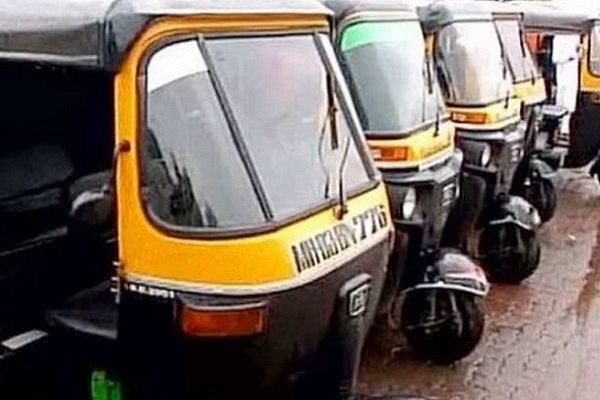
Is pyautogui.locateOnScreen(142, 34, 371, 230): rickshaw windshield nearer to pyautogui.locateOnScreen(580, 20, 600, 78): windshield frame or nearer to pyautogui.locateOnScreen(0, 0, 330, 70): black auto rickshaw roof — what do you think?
pyautogui.locateOnScreen(0, 0, 330, 70): black auto rickshaw roof

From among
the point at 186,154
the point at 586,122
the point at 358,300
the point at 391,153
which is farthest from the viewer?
the point at 586,122

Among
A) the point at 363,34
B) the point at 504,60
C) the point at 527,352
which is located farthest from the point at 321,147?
the point at 504,60


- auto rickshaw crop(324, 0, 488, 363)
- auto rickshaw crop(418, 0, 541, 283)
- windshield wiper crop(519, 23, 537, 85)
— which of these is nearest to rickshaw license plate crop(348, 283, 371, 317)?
auto rickshaw crop(324, 0, 488, 363)

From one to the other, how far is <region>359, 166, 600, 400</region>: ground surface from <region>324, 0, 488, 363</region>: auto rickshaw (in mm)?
216

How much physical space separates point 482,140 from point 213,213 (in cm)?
441

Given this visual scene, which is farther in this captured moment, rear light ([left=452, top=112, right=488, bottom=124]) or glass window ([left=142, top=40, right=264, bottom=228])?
rear light ([left=452, top=112, right=488, bottom=124])

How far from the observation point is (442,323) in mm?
5949

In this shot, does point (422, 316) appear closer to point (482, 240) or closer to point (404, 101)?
point (404, 101)

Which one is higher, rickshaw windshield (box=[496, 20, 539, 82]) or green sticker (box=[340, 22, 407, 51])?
green sticker (box=[340, 22, 407, 51])

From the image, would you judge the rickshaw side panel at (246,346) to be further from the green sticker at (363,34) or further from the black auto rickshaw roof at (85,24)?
the green sticker at (363,34)

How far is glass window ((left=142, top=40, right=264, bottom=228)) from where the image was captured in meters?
3.44

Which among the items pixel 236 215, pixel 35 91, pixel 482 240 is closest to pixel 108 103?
pixel 35 91

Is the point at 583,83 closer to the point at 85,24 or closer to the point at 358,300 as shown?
the point at 358,300

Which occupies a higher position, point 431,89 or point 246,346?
point 431,89
